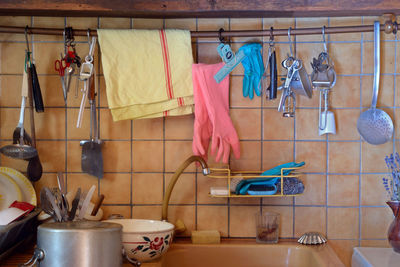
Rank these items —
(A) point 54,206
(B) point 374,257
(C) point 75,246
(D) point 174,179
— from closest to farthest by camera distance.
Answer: (C) point 75,246, (A) point 54,206, (B) point 374,257, (D) point 174,179

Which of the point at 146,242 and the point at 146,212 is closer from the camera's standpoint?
the point at 146,242

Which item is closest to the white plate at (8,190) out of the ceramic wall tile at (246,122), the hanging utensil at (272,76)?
the ceramic wall tile at (246,122)

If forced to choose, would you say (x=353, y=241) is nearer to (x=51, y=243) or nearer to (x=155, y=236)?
(x=155, y=236)

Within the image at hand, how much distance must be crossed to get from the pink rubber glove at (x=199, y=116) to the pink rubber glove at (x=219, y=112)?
0.01 meters

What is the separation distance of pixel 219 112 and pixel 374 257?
0.69 meters

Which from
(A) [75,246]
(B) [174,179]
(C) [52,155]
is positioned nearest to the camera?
(A) [75,246]

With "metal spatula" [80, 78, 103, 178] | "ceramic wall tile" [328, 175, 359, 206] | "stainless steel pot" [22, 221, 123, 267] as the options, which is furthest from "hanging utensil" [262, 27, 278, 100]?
"stainless steel pot" [22, 221, 123, 267]

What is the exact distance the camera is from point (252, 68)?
170cm

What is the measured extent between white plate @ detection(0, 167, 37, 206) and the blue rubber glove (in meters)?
0.83

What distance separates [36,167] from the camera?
1702mm

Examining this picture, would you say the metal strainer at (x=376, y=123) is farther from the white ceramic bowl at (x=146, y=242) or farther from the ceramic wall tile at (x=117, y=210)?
the ceramic wall tile at (x=117, y=210)

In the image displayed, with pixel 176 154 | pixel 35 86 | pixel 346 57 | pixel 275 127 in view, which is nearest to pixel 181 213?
pixel 176 154

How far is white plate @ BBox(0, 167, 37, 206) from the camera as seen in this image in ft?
5.52

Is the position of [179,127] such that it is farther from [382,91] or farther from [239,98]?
[382,91]
